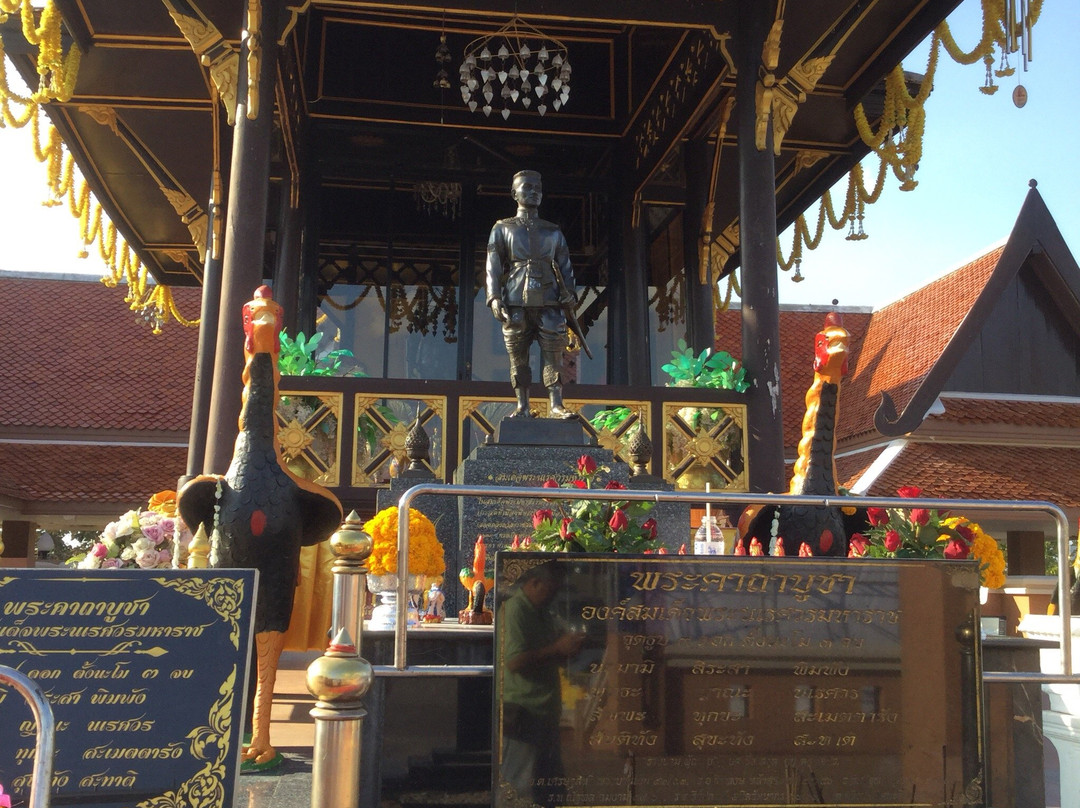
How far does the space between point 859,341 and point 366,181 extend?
441 inches

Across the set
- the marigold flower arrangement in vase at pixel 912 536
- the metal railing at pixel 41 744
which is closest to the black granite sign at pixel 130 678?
the metal railing at pixel 41 744

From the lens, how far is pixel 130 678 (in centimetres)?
389

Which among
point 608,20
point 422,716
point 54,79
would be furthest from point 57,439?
point 422,716

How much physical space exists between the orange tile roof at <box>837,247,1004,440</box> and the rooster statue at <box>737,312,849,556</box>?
864 cm

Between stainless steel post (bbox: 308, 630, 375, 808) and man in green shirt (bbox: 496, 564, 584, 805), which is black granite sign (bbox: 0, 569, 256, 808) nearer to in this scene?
stainless steel post (bbox: 308, 630, 375, 808)

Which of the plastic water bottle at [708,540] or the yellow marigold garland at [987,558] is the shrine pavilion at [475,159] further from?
the yellow marigold garland at [987,558]

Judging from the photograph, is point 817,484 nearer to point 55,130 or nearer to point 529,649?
point 529,649

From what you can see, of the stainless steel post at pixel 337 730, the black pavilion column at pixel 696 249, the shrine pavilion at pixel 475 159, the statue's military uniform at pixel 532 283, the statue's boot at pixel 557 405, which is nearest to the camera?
the stainless steel post at pixel 337 730

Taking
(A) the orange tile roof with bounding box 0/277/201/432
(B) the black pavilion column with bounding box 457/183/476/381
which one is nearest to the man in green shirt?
(B) the black pavilion column with bounding box 457/183/476/381

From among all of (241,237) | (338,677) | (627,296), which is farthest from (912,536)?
(627,296)

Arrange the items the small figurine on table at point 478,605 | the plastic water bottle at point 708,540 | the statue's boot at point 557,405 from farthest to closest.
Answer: the statue's boot at point 557,405
the plastic water bottle at point 708,540
the small figurine on table at point 478,605

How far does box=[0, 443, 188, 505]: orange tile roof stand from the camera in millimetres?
17094

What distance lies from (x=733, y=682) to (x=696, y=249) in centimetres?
1030

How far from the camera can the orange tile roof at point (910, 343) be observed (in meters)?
16.0
